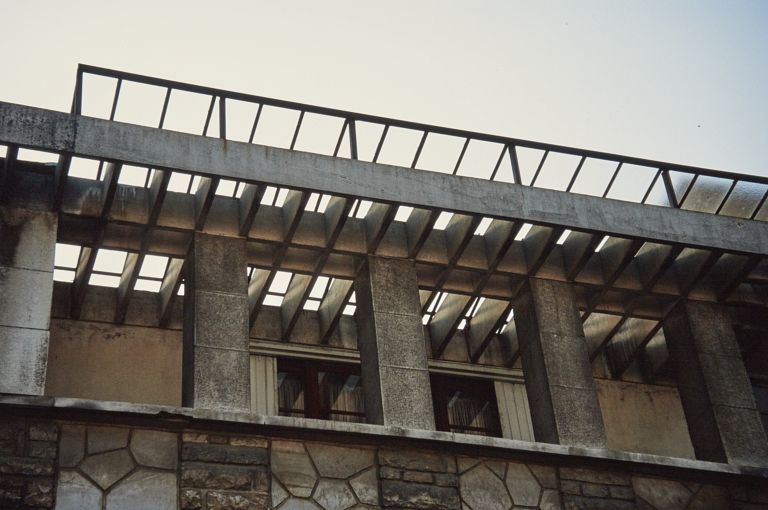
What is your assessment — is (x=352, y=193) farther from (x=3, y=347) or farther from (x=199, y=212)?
(x=3, y=347)

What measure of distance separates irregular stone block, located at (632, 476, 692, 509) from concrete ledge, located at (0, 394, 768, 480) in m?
0.12

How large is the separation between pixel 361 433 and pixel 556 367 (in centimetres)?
281

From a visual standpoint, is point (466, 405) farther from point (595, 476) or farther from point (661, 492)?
point (661, 492)

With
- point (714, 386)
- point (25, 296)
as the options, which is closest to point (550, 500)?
point (714, 386)

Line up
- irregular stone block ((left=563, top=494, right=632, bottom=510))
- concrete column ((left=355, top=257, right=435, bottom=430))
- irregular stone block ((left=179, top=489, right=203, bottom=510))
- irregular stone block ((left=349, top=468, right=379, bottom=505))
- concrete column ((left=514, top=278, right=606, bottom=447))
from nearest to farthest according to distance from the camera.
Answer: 1. irregular stone block ((left=179, top=489, right=203, bottom=510))
2. irregular stone block ((left=349, top=468, right=379, bottom=505))
3. irregular stone block ((left=563, top=494, right=632, bottom=510))
4. concrete column ((left=355, top=257, right=435, bottom=430))
5. concrete column ((left=514, top=278, right=606, bottom=447))

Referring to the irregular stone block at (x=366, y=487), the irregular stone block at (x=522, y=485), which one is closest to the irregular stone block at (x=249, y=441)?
the irregular stone block at (x=366, y=487)

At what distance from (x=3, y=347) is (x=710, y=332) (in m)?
8.48

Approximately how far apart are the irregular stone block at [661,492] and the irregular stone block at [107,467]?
5557 millimetres

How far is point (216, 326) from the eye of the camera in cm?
1370

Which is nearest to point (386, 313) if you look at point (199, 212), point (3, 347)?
point (199, 212)

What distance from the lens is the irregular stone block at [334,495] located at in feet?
42.1

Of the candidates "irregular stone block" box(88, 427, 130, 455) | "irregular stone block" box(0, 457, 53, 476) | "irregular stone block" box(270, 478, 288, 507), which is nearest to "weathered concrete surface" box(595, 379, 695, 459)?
"irregular stone block" box(270, 478, 288, 507)

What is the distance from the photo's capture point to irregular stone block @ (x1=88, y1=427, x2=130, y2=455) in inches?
486

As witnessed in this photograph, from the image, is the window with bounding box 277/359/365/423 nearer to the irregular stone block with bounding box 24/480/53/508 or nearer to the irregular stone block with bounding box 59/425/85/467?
the irregular stone block with bounding box 59/425/85/467
